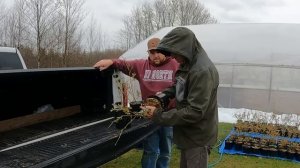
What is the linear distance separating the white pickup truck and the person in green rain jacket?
13.5 feet

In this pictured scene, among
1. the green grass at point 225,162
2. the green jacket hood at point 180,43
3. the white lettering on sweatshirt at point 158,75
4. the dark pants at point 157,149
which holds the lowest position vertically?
the green grass at point 225,162

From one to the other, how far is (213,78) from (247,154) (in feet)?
14.3

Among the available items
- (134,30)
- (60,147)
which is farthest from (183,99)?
(134,30)

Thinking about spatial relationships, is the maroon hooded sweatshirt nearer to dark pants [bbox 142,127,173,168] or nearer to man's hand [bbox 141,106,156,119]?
dark pants [bbox 142,127,173,168]

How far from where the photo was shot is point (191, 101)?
9.19 feet

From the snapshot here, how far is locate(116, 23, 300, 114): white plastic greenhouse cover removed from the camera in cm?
1156

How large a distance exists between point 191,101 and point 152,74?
1.73 m

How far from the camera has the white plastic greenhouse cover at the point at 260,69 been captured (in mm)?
11562

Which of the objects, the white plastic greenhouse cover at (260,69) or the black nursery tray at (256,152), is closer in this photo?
the black nursery tray at (256,152)

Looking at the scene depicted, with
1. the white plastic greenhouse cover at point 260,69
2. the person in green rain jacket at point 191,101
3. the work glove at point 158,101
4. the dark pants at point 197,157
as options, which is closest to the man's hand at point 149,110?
the person in green rain jacket at point 191,101

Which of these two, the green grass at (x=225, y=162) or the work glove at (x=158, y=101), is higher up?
the work glove at (x=158, y=101)

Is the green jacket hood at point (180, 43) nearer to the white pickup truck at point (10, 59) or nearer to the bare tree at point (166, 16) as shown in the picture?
the white pickup truck at point (10, 59)

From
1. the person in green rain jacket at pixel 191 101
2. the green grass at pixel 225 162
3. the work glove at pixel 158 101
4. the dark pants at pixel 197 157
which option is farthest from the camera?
the green grass at pixel 225 162

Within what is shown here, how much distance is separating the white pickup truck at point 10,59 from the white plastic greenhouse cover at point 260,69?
6.85 metres
